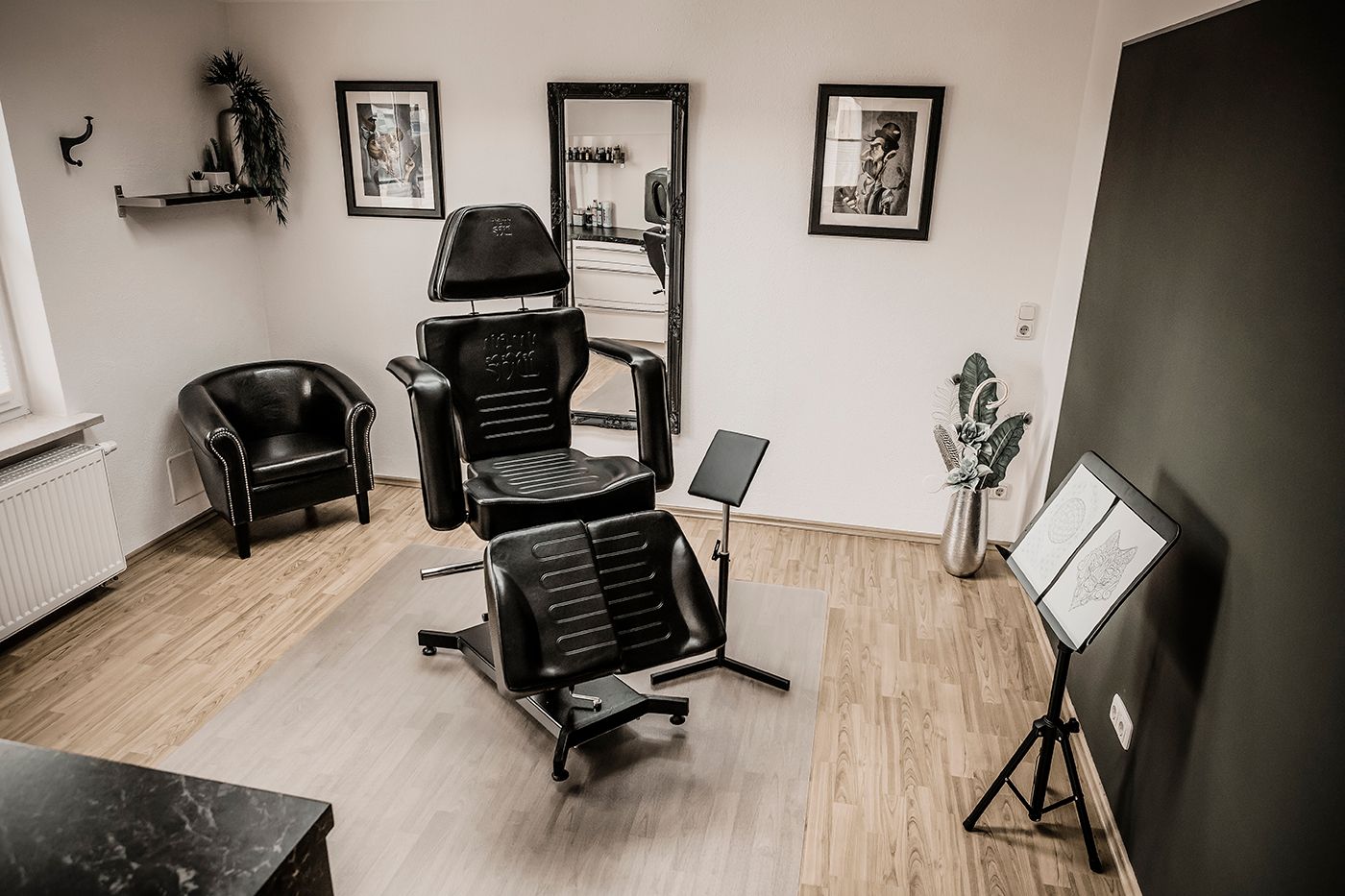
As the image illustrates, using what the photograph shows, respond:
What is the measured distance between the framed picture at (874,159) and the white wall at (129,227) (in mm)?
2827

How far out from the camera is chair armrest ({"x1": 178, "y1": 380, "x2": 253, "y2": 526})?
3.68 meters

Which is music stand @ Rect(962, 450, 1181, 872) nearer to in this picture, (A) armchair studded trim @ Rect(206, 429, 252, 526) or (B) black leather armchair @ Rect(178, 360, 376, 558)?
A: (B) black leather armchair @ Rect(178, 360, 376, 558)

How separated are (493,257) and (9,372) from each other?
6.60 ft

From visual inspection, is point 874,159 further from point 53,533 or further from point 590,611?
point 53,533

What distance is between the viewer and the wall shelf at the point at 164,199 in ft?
11.9

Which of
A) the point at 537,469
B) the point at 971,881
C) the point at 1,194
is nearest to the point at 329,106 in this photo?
the point at 1,194

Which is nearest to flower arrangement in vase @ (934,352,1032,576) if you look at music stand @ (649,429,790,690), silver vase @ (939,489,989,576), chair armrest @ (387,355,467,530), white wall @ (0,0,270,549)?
silver vase @ (939,489,989,576)

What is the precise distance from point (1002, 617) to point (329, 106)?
3.80m

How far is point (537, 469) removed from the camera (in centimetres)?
300

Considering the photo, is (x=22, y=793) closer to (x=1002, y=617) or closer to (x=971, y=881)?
(x=971, y=881)

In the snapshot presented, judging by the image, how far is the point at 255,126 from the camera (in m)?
4.09

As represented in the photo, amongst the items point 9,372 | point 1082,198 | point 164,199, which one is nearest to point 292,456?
point 9,372

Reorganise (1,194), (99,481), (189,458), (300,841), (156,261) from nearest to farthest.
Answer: (300,841)
(1,194)
(99,481)
(156,261)
(189,458)

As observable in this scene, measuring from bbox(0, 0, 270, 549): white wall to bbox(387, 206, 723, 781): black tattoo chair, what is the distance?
5.18ft
